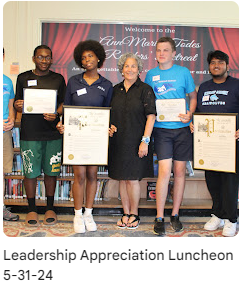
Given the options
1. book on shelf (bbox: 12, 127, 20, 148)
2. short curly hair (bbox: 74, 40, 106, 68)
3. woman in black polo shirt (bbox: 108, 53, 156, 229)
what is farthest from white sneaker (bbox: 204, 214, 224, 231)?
book on shelf (bbox: 12, 127, 20, 148)

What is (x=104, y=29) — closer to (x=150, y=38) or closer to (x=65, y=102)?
(x=150, y=38)

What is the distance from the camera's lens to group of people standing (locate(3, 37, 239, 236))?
264 cm

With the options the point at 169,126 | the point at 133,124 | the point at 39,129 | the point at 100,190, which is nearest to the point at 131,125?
the point at 133,124

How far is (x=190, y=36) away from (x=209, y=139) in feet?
7.91

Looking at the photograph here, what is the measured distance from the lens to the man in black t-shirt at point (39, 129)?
9.14 feet

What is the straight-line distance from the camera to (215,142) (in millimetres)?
2611

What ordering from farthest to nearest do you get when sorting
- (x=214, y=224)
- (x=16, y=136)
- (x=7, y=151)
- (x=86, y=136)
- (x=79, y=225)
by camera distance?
(x=16, y=136), (x=7, y=151), (x=214, y=224), (x=79, y=225), (x=86, y=136)

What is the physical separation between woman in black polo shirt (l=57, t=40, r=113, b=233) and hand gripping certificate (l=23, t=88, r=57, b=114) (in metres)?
0.23

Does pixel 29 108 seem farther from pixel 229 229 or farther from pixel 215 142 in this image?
pixel 229 229

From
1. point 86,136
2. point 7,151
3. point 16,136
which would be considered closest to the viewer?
point 86,136

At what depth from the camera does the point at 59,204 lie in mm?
3340

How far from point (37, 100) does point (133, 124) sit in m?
0.97

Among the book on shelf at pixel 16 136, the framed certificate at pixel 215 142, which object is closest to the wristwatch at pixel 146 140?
the framed certificate at pixel 215 142

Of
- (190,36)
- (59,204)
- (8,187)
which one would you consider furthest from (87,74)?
(190,36)
